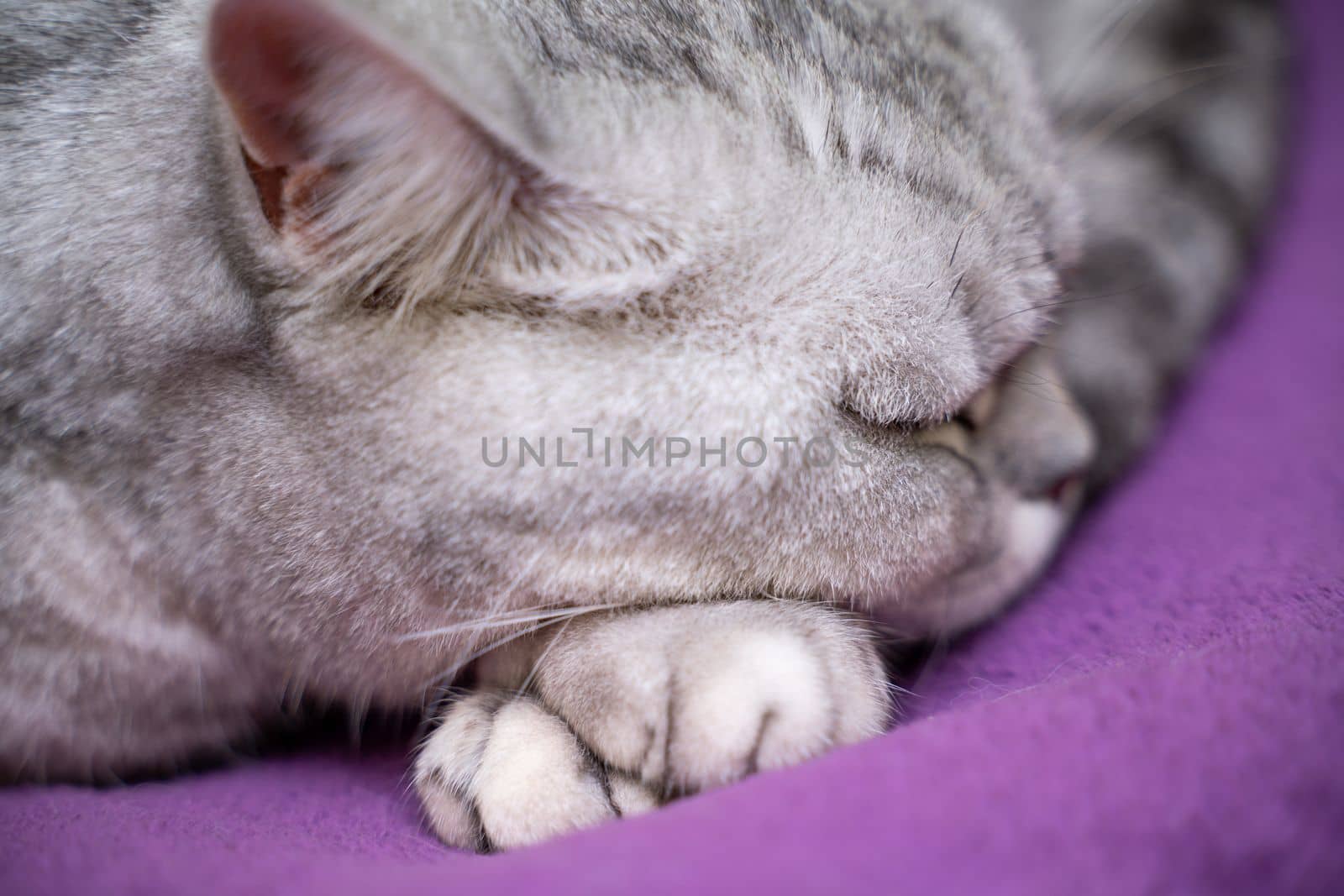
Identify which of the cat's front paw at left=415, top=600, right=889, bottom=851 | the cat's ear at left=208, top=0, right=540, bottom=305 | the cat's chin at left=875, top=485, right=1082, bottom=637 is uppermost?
the cat's ear at left=208, top=0, right=540, bottom=305

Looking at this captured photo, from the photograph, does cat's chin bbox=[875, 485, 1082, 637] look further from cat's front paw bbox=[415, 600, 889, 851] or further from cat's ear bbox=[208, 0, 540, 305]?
cat's ear bbox=[208, 0, 540, 305]

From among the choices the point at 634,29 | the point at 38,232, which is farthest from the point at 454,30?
the point at 38,232

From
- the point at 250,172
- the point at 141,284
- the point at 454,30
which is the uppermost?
the point at 454,30

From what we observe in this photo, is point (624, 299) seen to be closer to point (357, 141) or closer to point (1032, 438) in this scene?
point (357, 141)

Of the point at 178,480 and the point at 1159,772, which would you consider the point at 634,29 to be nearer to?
the point at 178,480

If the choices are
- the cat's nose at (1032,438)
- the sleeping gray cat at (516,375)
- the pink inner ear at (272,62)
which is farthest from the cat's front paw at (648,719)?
the pink inner ear at (272,62)

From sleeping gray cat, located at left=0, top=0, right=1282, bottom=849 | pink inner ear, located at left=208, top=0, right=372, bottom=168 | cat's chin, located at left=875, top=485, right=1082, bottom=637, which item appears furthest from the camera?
cat's chin, located at left=875, top=485, right=1082, bottom=637

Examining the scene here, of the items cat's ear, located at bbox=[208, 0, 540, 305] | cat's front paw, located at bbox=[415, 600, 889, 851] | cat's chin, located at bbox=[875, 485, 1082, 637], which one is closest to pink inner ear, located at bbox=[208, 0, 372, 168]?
cat's ear, located at bbox=[208, 0, 540, 305]
